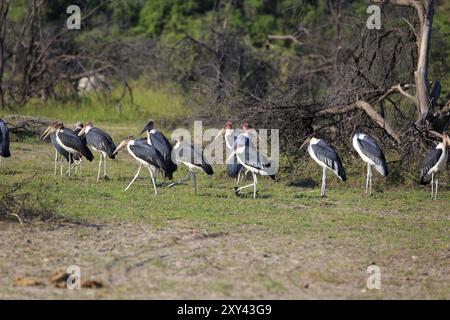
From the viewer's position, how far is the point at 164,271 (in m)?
7.50

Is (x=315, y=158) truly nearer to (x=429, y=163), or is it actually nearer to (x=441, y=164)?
(x=429, y=163)

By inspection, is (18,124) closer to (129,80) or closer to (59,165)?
(59,165)

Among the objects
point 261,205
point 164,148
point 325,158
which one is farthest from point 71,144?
point 325,158

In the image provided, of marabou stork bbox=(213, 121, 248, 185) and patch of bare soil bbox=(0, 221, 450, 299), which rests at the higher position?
marabou stork bbox=(213, 121, 248, 185)

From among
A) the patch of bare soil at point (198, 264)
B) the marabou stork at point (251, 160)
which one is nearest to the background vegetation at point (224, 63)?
the marabou stork at point (251, 160)

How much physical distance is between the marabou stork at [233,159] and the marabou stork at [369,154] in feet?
4.74

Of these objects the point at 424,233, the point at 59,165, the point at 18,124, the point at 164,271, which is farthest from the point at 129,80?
the point at 164,271

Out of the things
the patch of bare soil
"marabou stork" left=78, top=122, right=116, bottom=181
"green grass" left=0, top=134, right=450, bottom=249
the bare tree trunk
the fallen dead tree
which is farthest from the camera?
the fallen dead tree

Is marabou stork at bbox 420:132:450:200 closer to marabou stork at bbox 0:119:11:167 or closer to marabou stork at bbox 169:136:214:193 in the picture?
marabou stork at bbox 169:136:214:193

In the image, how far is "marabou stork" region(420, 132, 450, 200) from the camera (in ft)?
38.0

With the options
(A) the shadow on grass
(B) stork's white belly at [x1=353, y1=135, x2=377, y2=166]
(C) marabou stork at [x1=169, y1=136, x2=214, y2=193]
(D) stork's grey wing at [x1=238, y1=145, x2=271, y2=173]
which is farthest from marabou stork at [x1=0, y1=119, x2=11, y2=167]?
(B) stork's white belly at [x1=353, y1=135, x2=377, y2=166]

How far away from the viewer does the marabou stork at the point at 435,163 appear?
1159cm

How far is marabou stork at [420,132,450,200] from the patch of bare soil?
295 centimetres

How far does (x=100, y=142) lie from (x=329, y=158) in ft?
9.82
